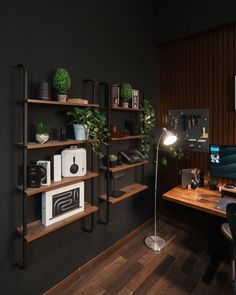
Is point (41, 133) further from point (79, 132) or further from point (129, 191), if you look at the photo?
point (129, 191)

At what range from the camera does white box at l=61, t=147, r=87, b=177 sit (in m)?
1.93

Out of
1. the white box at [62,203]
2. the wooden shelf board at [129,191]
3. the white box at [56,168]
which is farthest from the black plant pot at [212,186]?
the white box at [56,168]

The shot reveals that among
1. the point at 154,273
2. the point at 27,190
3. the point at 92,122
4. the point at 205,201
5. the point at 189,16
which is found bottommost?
the point at 154,273

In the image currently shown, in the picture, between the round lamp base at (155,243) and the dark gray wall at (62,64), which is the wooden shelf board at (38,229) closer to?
the dark gray wall at (62,64)

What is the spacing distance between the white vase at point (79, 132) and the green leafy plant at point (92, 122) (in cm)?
4

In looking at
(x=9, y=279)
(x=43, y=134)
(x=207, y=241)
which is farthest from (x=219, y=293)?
(x=43, y=134)

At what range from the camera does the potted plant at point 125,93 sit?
98.1 inches

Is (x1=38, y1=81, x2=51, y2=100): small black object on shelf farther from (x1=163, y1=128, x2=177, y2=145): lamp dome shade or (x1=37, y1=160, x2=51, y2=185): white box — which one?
(x1=163, y1=128, x2=177, y2=145): lamp dome shade

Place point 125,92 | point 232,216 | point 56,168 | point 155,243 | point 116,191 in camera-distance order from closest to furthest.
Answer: point 232,216
point 56,168
point 125,92
point 116,191
point 155,243

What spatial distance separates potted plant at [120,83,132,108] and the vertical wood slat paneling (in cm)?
93

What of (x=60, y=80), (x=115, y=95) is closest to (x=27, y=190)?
(x=60, y=80)

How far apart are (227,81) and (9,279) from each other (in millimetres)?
3084

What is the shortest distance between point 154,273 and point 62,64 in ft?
7.82

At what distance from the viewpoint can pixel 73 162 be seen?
197cm
